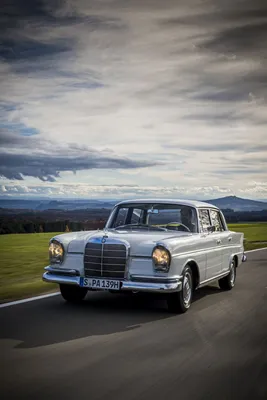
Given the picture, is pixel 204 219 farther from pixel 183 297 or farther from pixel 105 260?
pixel 105 260

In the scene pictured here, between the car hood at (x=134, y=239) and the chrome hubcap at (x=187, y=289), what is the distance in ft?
2.10

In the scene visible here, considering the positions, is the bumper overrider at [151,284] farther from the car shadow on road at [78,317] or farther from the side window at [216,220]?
the side window at [216,220]

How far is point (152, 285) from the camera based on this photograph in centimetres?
825

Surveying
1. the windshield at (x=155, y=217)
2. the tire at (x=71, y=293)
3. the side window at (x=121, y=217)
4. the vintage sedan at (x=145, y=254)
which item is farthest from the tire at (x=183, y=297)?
the side window at (x=121, y=217)

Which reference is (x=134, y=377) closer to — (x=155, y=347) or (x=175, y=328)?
(x=155, y=347)

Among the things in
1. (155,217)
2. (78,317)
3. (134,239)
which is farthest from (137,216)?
(78,317)

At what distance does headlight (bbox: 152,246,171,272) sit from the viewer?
8344 millimetres

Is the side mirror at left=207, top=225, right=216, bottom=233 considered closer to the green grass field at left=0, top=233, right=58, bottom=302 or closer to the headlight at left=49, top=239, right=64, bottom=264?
the headlight at left=49, top=239, right=64, bottom=264

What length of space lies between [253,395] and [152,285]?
12.1ft

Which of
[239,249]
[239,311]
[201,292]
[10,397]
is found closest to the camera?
[10,397]

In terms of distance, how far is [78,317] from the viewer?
800 centimetres

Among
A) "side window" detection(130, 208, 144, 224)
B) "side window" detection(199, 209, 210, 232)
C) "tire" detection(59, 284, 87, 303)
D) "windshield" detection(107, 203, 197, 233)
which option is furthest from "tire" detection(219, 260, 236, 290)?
"tire" detection(59, 284, 87, 303)

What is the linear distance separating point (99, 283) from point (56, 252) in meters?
1.04

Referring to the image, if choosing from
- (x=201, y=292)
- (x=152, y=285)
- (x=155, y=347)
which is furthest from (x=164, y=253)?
(x=201, y=292)
